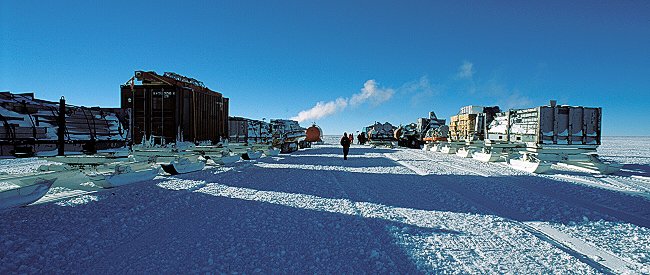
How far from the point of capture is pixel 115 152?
25.1 ft

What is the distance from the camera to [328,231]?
14.5ft

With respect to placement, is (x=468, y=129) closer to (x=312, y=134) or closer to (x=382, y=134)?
(x=382, y=134)

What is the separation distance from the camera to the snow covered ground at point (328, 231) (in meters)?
3.34

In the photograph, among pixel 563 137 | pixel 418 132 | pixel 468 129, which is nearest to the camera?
pixel 563 137

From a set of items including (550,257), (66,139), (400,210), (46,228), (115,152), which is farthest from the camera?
(115,152)

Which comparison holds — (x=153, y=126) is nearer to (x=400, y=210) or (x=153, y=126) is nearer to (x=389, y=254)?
(x=400, y=210)

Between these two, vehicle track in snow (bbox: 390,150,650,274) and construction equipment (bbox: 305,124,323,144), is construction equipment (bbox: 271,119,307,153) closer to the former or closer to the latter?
construction equipment (bbox: 305,124,323,144)

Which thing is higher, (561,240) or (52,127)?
(52,127)

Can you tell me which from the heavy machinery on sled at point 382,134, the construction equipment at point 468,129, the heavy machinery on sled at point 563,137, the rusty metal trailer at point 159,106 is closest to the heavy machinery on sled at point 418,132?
the heavy machinery on sled at point 382,134

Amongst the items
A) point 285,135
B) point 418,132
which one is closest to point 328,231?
point 285,135

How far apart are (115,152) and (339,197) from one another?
5.55m

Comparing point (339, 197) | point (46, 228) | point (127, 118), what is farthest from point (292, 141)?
point (46, 228)

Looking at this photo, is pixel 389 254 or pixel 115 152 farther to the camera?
pixel 115 152

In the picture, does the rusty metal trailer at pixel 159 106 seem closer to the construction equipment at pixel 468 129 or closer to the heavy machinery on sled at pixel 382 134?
the construction equipment at pixel 468 129
